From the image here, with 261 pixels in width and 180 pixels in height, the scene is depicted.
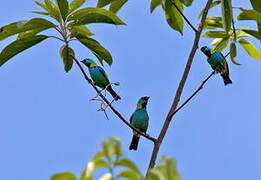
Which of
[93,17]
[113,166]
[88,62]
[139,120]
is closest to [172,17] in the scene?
[93,17]

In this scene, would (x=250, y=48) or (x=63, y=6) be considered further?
(x=250, y=48)

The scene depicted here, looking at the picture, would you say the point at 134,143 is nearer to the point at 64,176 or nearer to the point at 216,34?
the point at 216,34

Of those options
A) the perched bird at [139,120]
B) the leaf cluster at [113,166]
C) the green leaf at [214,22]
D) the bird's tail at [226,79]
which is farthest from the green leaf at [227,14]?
the bird's tail at [226,79]

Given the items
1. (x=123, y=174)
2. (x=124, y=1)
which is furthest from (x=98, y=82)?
(x=123, y=174)

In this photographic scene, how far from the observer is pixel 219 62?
18.0ft

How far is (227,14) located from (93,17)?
0.93 meters

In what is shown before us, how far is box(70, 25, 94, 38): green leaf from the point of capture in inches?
116

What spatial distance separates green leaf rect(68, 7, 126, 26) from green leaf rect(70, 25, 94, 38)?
0.23 feet

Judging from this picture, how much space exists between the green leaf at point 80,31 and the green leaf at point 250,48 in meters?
1.22

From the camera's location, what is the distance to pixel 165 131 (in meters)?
2.17

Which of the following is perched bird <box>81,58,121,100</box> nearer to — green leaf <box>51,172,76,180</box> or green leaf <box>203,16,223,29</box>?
green leaf <box>203,16,223,29</box>

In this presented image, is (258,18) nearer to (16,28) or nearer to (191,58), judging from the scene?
(191,58)

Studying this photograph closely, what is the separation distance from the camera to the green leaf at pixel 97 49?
3074 millimetres

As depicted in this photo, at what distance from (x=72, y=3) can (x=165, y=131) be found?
140 centimetres
